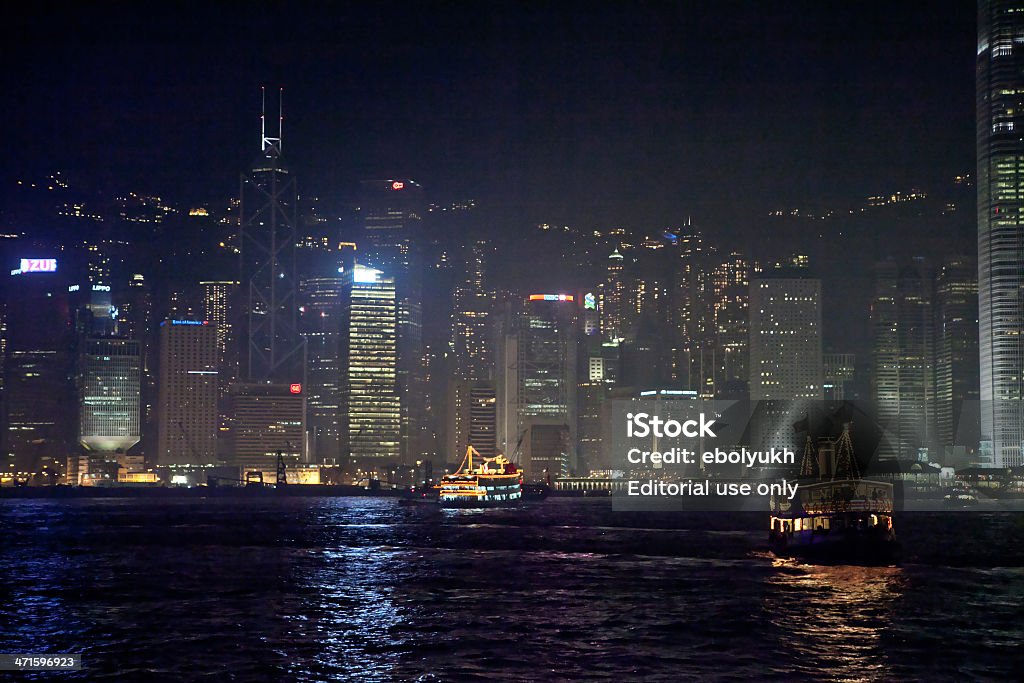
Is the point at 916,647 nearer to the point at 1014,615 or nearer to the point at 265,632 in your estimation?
the point at 1014,615

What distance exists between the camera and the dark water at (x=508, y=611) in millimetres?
46750

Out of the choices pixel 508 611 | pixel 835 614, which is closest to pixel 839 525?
pixel 835 614

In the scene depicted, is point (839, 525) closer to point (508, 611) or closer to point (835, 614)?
point (835, 614)

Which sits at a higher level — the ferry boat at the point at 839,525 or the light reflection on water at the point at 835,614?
the ferry boat at the point at 839,525

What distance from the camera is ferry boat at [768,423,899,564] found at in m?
84.8

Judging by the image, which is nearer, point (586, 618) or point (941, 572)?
point (586, 618)

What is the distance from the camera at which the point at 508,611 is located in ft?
202

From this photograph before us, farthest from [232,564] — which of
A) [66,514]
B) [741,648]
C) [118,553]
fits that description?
[66,514]

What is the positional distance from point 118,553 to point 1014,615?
7015cm

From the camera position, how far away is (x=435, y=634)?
54.3 metres

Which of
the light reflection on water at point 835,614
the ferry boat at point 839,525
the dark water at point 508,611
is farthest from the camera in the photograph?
the ferry boat at point 839,525

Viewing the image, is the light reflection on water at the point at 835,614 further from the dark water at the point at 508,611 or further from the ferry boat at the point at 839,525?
the ferry boat at the point at 839,525

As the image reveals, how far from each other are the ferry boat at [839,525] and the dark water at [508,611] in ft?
8.30

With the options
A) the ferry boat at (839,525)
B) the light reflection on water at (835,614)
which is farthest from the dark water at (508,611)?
the ferry boat at (839,525)
